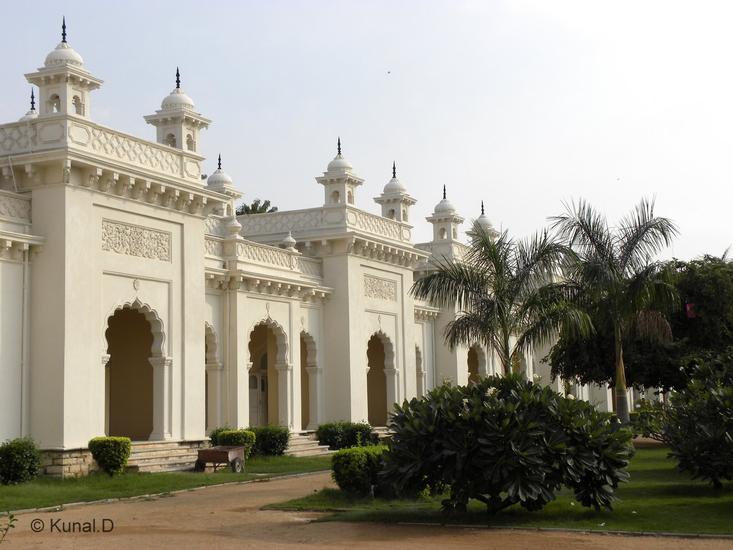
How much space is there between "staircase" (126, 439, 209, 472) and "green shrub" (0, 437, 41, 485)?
2232 mm

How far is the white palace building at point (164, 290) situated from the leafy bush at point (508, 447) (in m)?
4.16

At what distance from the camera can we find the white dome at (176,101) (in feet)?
76.1

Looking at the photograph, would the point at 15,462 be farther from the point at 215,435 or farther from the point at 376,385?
the point at 376,385

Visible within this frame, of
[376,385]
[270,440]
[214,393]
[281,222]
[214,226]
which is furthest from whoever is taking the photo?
[376,385]

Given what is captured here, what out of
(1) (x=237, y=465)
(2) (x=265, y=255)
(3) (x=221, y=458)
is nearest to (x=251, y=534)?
(3) (x=221, y=458)

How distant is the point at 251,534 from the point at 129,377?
42.8 ft

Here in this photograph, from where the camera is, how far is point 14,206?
19078 mm

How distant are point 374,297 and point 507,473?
1848cm

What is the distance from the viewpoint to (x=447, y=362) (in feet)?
118

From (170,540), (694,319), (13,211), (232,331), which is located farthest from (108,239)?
(694,319)

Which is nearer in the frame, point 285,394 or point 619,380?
point 619,380

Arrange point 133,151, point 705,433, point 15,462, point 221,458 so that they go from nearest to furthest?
point 705,433 < point 15,462 < point 221,458 < point 133,151

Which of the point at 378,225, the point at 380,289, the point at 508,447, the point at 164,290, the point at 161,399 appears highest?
the point at 378,225

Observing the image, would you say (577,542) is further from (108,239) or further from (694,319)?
(694,319)
